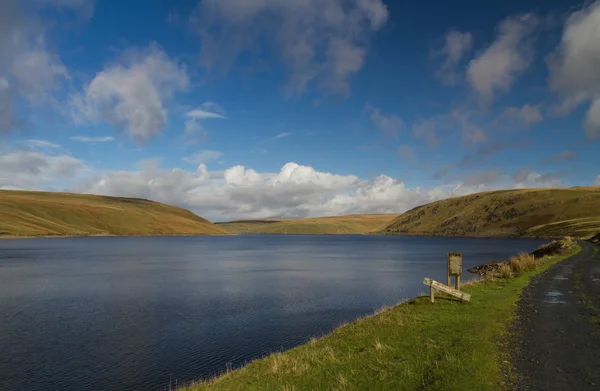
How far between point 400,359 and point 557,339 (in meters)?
7.28

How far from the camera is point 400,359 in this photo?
1644 centimetres

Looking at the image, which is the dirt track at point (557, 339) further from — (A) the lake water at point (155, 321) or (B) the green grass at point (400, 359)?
(A) the lake water at point (155, 321)

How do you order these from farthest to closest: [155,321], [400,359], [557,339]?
[155,321] < [557,339] < [400,359]

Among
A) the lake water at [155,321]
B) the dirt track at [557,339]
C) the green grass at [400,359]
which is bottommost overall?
the lake water at [155,321]

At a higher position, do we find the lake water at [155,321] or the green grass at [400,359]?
the green grass at [400,359]

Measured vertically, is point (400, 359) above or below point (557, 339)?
below

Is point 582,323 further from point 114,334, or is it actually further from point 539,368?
point 114,334

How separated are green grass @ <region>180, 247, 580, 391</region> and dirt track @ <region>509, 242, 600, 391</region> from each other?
31.8 inches

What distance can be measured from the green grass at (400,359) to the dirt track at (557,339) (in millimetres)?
809

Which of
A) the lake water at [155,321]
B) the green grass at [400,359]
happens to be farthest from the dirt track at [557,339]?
the lake water at [155,321]

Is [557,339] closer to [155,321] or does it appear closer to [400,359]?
[400,359]

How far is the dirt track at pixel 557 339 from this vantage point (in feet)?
43.0

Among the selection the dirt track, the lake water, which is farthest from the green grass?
the lake water

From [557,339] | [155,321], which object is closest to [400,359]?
[557,339]
